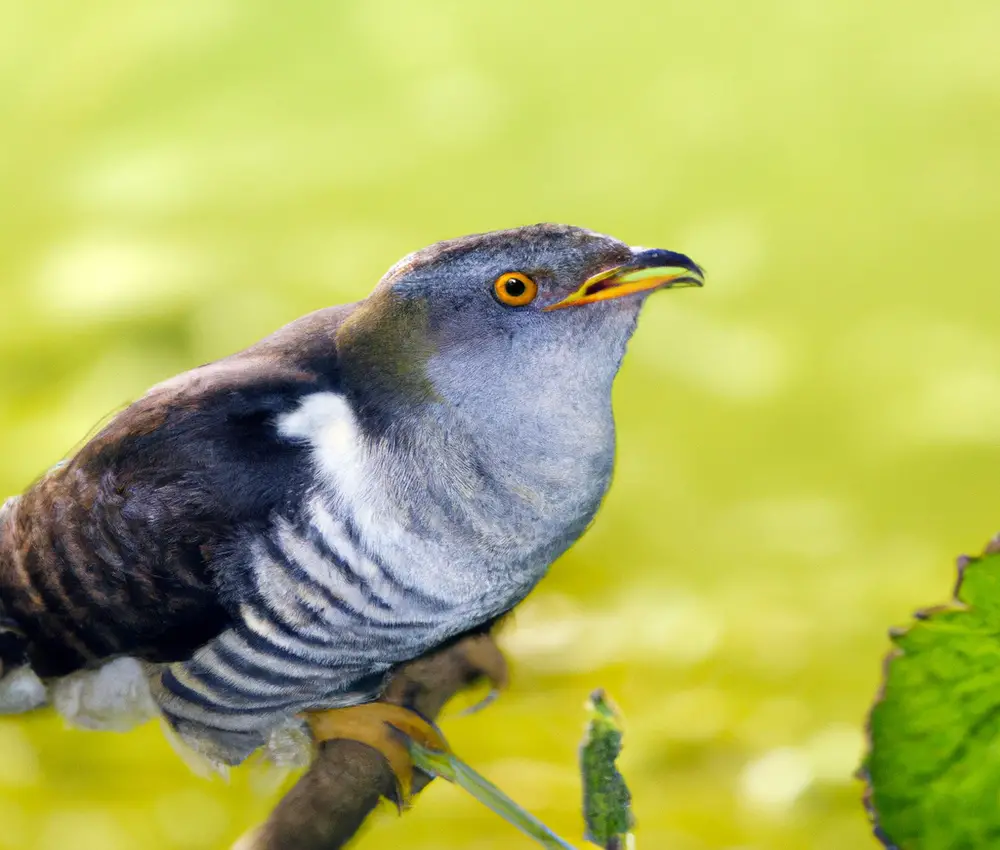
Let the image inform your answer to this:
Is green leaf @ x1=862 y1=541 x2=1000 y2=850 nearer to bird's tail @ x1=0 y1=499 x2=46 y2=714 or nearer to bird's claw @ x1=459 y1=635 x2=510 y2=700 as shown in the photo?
bird's claw @ x1=459 y1=635 x2=510 y2=700

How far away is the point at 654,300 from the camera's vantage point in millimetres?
1274

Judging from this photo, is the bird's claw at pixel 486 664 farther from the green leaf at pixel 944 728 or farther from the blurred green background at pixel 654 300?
the green leaf at pixel 944 728

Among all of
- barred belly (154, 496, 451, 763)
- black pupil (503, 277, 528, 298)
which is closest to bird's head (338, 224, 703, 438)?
black pupil (503, 277, 528, 298)

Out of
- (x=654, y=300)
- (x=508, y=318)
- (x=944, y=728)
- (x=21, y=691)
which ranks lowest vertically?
(x=21, y=691)

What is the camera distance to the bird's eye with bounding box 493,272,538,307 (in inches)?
27.4

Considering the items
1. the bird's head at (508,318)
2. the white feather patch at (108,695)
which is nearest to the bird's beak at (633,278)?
the bird's head at (508,318)

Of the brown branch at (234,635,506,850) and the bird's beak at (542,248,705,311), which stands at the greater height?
the bird's beak at (542,248,705,311)

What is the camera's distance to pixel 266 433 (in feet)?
2.42

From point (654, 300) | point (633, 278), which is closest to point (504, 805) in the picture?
point (633, 278)

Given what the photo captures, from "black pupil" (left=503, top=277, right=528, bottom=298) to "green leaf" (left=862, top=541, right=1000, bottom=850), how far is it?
1.03 feet

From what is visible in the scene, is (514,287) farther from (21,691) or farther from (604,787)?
(21,691)

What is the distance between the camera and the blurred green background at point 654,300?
3.18 ft

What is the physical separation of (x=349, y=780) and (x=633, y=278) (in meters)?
0.40

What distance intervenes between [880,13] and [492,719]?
3.49ft
